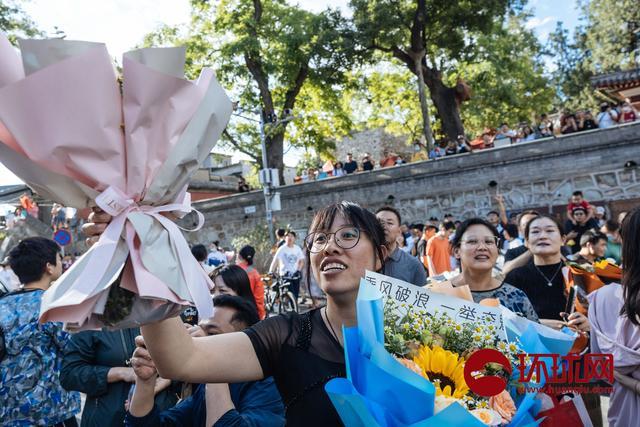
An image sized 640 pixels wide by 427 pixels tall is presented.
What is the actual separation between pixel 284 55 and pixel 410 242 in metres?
9.91

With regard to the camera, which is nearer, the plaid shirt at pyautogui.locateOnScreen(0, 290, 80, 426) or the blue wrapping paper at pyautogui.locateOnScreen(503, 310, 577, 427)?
the blue wrapping paper at pyautogui.locateOnScreen(503, 310, 577, 427)

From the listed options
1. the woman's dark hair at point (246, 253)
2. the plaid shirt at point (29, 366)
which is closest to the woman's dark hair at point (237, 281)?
the plaid shirt at point (29, 366)

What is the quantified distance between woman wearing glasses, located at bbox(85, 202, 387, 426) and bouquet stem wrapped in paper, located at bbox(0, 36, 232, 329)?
268 mm

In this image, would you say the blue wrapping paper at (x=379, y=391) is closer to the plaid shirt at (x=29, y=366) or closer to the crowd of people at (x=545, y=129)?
the plaid shirt at (x=29, y=366)

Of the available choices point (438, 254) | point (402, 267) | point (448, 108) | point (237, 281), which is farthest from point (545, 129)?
point (237, 281)

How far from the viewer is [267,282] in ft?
35.8

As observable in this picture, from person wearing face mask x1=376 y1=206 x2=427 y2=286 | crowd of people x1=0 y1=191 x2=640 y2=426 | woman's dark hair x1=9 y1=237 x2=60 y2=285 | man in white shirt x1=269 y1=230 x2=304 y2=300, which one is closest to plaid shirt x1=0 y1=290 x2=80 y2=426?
crowd of people x1=0 y1=191 x2=640 y2=426

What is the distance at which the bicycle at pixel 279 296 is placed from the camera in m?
10.3

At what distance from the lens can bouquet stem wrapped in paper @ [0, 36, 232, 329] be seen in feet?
3.77

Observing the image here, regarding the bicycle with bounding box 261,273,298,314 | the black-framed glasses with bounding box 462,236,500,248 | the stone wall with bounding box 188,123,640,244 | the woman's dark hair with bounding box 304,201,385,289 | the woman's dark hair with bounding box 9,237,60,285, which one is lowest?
the bicycle with bounding box 261,273,298,314

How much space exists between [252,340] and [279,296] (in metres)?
8.77

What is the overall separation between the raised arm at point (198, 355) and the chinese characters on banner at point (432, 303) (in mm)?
507

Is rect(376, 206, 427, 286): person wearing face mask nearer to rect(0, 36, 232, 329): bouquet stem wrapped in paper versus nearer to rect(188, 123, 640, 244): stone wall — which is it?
rect(0, 36, 232, 329): bouquet stem wrapped in paper

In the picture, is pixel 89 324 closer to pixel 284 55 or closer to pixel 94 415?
pixel 94 415
